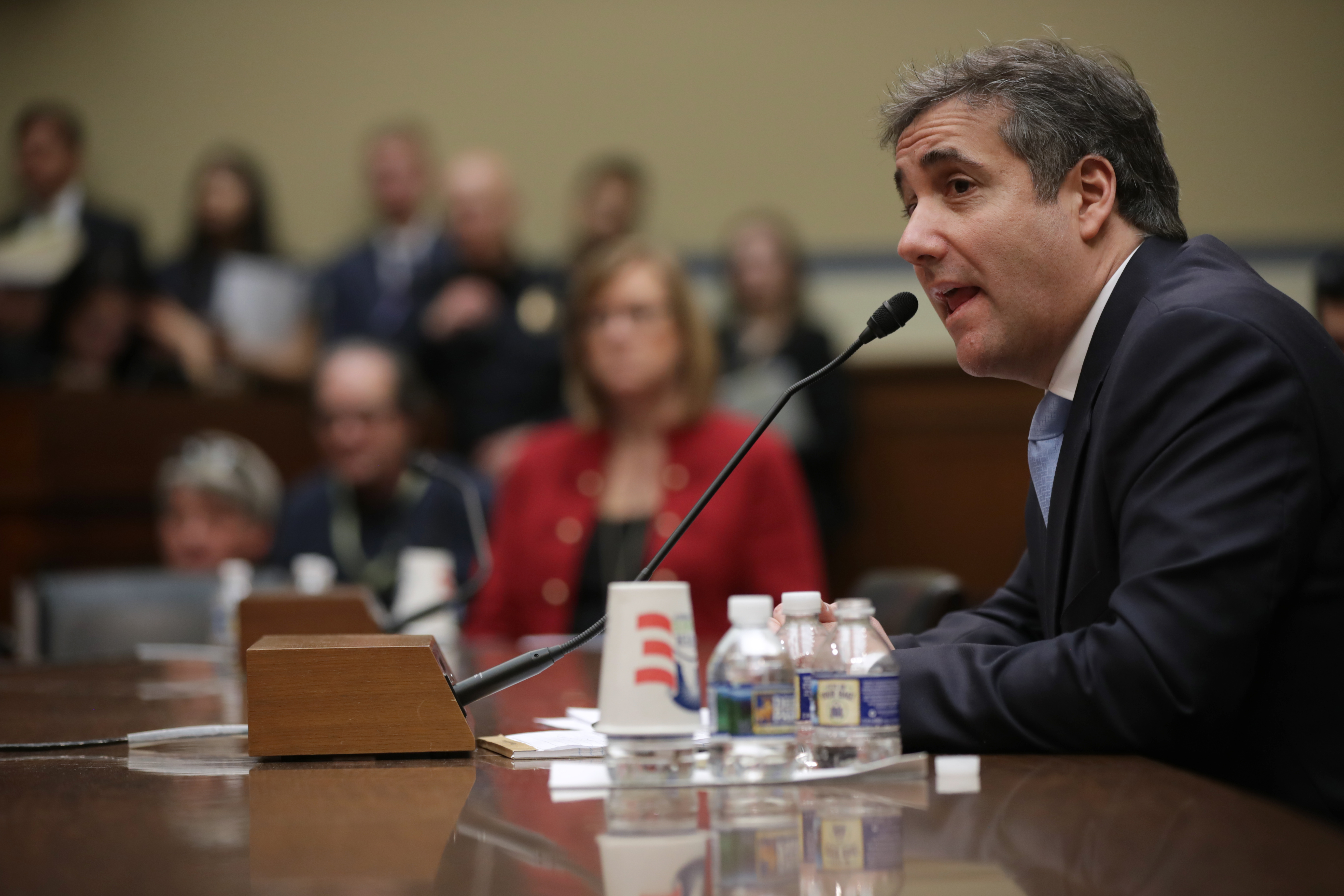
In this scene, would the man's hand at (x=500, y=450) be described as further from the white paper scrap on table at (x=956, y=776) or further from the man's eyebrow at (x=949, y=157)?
the white paper scrap on table at (x=956, y=776)

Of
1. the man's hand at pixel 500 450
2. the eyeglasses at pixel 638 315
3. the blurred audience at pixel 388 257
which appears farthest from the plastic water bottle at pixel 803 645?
the blurred audience at pixel 388 257

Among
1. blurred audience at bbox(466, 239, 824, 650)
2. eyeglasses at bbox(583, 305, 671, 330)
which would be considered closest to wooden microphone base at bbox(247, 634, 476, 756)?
blurred audience at bbox(466, 239, 824, 650)

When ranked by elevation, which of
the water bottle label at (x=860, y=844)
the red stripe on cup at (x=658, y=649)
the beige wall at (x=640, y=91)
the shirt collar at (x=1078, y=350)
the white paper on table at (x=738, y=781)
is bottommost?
the water bottle label at (x=860, y=844)

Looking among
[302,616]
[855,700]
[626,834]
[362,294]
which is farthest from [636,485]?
[362,294]

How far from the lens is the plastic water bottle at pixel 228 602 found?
245 cm

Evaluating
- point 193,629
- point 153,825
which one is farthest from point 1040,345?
point 193,629

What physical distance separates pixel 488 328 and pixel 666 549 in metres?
3.45

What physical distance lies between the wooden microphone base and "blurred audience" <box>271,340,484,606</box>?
2140 mm

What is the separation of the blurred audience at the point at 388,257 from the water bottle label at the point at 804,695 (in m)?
3.92

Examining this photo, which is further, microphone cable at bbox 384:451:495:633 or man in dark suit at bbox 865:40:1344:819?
microphone cable at bbox 384:451:495:633

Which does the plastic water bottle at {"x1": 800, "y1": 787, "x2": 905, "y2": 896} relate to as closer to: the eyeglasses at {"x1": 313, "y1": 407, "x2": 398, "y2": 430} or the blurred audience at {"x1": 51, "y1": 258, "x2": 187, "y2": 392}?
the eyeglasses at {"x1": 313, "y1": 407, "x2": 398, "y2": 430}

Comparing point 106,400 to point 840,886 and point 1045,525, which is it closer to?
point 1045,525

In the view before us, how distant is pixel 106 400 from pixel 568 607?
7.85ft

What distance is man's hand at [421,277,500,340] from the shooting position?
15.2ft
